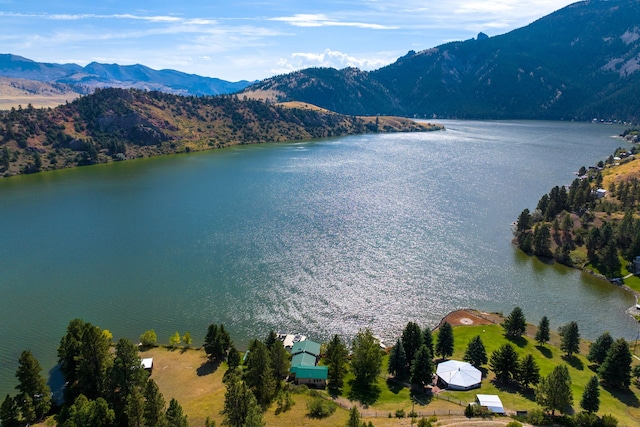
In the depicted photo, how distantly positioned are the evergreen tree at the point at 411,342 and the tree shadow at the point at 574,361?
70.2ft

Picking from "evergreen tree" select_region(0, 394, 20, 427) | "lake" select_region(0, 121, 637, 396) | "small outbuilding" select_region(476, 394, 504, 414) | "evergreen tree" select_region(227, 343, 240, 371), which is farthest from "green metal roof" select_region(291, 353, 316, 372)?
"evergreen tree" select_region(0, 394, 20, 427)

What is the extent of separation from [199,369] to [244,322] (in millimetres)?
12369

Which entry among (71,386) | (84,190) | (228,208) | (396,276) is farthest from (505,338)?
(84,190)

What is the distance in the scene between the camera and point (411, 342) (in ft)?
182

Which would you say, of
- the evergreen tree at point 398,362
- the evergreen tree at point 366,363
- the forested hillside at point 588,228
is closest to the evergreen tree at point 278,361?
the evergreen tree at point 366,363

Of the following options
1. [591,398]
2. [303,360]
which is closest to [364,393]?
[303,360]

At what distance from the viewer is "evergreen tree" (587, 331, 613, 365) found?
5566cm

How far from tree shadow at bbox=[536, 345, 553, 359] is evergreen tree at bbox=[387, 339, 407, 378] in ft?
70.5

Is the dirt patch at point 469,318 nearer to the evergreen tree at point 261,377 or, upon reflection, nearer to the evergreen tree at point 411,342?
the evergreen tree at point 411,342

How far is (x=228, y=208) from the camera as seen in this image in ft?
412

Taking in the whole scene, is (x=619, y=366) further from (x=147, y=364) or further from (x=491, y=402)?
(x=147, y=364)

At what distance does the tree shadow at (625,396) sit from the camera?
161ft

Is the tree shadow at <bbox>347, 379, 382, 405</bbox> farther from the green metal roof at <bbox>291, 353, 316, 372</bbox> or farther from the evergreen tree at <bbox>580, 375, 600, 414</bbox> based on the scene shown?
the evergreen tree at <bbox>580, 375, 600, 414</bbox>

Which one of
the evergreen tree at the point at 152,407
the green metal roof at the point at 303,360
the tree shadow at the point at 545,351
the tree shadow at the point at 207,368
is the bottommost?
the tree shadow at the point at 207,368
